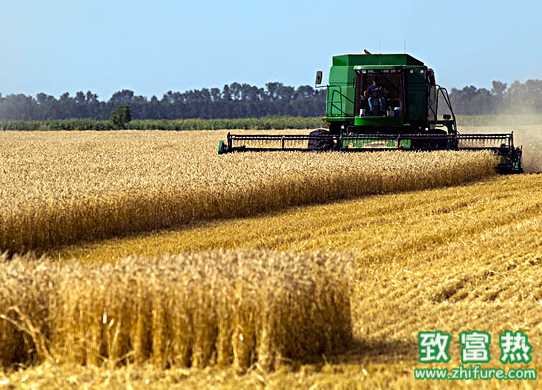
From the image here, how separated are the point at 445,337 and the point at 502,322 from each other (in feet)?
3.33

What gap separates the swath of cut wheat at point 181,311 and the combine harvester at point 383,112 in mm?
14963

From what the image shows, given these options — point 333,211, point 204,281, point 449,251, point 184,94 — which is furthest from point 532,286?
point 184,94

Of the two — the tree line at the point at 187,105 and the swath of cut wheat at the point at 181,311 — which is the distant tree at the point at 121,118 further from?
the swath of cut wheat at the point at 181,311

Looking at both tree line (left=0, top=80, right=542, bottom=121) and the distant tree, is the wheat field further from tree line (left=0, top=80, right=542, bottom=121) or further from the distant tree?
tree line (left=0, top=80, right=542, bottom=121)

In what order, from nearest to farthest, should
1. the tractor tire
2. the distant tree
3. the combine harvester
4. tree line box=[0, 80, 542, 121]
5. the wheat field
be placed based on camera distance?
the wheat field < the combine harvester < the tractor tire < the distant tree < tree line box=[0, 80, 542, 121]

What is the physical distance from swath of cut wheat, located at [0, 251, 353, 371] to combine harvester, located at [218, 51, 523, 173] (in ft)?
49.1

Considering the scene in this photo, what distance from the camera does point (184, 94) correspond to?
125875 millimetres

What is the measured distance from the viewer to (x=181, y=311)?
6.07 meters

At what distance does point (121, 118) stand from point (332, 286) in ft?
227

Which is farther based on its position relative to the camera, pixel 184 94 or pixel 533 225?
pixel 184 94

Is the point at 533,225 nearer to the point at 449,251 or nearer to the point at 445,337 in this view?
the point at 449,251

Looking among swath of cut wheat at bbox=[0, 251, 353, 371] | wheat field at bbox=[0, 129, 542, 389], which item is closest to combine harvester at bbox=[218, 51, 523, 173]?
wheat field at bbox=[0, 129, 542, 389]

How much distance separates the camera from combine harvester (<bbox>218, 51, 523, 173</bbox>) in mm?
21422

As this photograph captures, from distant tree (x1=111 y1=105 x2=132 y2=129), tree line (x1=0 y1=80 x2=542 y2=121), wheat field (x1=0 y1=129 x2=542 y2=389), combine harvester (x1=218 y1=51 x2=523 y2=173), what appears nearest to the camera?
wheat field (x1=0 y1=129 x2=542 y2=389)
